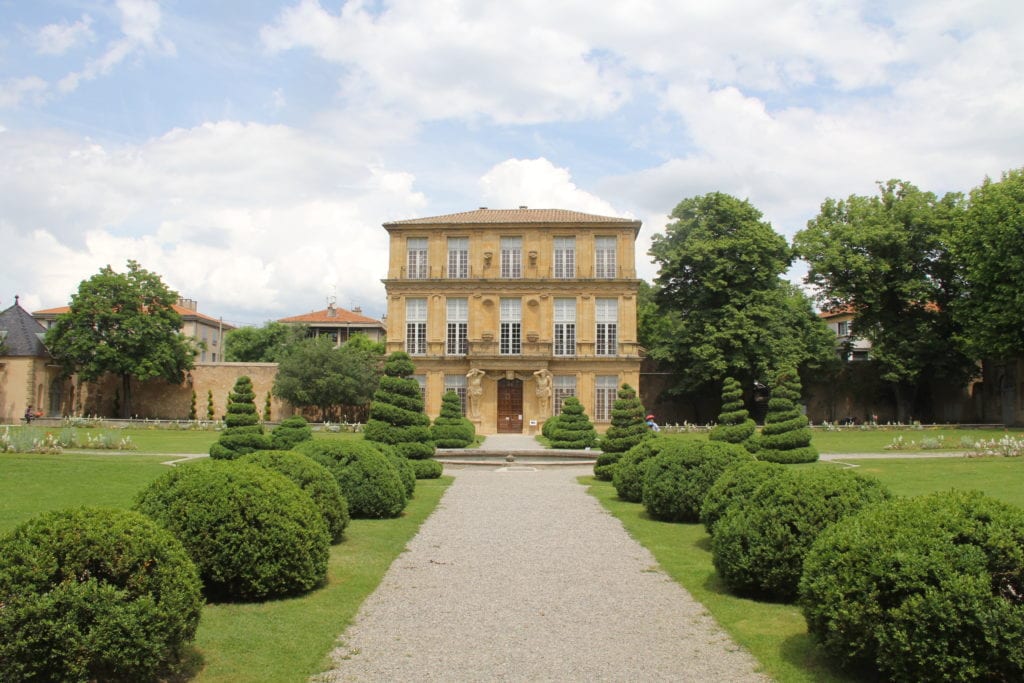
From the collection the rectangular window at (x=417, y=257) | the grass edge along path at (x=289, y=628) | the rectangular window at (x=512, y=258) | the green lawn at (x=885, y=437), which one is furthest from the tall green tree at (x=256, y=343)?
the grass edge along path at (x=289, y=628)

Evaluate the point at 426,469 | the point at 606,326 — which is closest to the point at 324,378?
the point at 606,326

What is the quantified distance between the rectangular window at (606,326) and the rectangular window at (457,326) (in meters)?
7.01

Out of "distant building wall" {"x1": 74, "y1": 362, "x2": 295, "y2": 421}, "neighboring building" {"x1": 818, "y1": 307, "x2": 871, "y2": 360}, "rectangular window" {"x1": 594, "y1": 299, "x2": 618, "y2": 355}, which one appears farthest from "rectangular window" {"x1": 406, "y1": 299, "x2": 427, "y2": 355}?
"neighboring building" {"x1": 818, "y1": 307, "x2": 871, "y2": 360}

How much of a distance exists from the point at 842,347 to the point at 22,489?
44406 mm

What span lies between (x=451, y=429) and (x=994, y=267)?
2551 centimetres

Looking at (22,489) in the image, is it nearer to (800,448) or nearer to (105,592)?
(105,592)

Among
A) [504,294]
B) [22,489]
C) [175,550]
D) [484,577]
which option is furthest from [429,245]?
[175,550]

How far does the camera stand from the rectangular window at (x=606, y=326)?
4519cm

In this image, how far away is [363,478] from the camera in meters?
14.3

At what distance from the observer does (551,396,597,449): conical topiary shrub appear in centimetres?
3069

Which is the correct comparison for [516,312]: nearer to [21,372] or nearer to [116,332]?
[116,332]

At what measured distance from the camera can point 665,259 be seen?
4528cm

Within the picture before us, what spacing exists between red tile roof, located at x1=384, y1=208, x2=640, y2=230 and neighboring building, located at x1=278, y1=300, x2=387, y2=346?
113 ft

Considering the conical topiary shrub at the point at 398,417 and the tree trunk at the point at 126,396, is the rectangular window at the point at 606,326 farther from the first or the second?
the tree trunk at the point at 126,396
